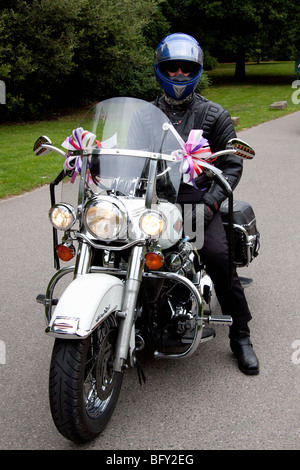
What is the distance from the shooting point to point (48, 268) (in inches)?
206

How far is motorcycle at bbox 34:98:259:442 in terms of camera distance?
2.52 meters

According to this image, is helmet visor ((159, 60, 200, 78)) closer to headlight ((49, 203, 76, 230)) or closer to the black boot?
headlight ((49, 203, 76, 230))

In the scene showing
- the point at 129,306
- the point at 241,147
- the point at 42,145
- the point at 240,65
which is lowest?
the point at 240,65

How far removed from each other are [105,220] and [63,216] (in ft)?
1.00

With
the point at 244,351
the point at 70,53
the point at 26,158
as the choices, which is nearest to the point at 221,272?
the point at 244,351

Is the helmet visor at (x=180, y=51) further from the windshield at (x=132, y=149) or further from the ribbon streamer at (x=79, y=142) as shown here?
the ribbon streamer at (x=79, y=142)

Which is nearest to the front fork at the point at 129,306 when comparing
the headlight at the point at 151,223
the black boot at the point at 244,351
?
the headlight at the point at 151,223

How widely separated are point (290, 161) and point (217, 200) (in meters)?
7.57

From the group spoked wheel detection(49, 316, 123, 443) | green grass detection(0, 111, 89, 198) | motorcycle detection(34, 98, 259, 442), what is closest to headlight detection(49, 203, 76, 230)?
motorcycle detection(34, 98, 259, 442)

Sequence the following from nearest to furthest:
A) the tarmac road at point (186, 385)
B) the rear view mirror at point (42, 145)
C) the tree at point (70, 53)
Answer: the tarmac road at point (186, 385) < the rear view mirror at point (42, 145) < the tree at point (70, 53)

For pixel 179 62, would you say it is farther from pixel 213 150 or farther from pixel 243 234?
pixel 243 234

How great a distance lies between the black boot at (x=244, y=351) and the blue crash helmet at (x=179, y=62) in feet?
5.06

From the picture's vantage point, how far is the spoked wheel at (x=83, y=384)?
2.48 meters

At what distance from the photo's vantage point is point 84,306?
251 cm
